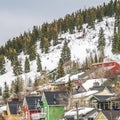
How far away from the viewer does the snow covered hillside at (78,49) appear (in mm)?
162750

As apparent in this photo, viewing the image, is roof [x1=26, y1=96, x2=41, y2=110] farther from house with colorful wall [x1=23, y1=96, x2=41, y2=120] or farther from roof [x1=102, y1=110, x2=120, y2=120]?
roof [x1=102, y1=110, x2=120, y2=120]

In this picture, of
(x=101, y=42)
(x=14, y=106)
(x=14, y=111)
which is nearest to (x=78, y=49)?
(x=101, y=42)

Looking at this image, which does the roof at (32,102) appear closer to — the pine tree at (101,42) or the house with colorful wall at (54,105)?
the house with colorful wall at (54,105)

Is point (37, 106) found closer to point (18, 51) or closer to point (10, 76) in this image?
point (10, 76)

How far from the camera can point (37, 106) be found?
3162 inches

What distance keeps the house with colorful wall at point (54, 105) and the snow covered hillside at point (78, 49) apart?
236ft

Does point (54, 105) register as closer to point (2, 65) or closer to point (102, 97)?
point (102, 97)

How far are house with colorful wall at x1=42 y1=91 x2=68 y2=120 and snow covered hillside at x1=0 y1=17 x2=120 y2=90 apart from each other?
72006mm

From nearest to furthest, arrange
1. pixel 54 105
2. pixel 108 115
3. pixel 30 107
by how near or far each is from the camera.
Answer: pixel 108 115
pixel 54 105
pixel 30 107

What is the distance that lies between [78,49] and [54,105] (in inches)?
3966

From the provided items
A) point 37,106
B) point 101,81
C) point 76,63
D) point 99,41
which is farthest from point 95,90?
point 99,41

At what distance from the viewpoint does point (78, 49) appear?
573 feet

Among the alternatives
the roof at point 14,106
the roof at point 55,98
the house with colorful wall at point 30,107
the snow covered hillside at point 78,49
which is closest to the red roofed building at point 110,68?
the snow covered hillside at point 78,49

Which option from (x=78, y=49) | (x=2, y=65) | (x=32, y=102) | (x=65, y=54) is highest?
(x=78, y=49)
